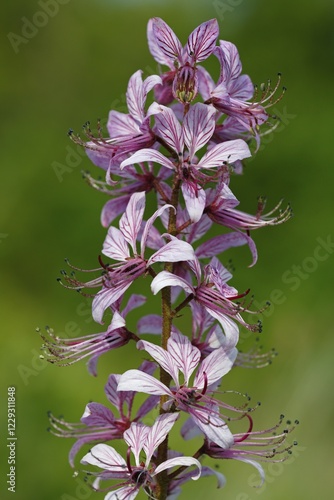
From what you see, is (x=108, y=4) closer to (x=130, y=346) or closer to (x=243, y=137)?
(x=130, y=346)

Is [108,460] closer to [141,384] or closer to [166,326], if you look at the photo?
[141,384]

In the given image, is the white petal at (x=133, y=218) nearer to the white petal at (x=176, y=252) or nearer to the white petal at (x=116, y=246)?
the white petal at (x=116, y=246)

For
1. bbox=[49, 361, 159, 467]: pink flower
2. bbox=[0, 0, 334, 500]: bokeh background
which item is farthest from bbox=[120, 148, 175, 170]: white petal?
bbox=[0, 0, 334, 500]: bokeh background

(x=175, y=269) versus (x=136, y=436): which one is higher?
(x=175, y=269)

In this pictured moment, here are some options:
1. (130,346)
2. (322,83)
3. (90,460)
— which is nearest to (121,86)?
(322,83)

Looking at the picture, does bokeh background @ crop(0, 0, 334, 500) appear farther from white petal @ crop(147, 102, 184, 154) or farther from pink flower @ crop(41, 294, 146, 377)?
white petal @ crop(147, 102, 184, 154)

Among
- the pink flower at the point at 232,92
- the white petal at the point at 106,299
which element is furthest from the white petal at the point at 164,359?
the pink flower at the point at 232,92

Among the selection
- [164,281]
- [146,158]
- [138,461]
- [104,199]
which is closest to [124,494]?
[138,461]

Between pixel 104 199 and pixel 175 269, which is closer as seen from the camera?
pixel 175 269
